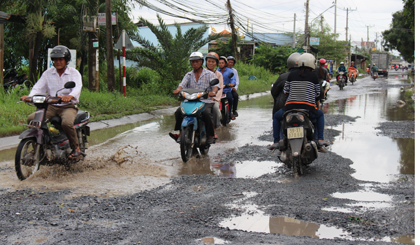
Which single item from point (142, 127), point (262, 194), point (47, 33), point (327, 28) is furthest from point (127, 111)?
point (327, 28)

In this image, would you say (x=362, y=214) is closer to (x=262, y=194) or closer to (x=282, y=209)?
(x=282, y=209)

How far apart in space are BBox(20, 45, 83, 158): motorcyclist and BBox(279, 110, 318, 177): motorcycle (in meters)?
3.10

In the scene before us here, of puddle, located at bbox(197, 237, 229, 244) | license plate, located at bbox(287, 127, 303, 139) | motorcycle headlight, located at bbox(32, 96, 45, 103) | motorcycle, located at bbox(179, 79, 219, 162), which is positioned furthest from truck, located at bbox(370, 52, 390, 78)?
puddle, located at bbox(197, 237, 229, 244)

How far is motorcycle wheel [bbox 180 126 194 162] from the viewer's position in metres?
6.83

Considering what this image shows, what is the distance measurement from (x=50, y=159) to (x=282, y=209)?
3488 millimetres

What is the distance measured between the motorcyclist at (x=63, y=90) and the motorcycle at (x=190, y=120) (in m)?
1.67

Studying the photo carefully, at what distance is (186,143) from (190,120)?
392 mm

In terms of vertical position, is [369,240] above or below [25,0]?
below

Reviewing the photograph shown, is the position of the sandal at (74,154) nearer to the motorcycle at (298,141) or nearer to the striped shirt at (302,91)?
the motorcycle at (298,141)

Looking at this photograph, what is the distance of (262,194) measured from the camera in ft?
16.4

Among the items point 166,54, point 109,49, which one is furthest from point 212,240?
point 166,54

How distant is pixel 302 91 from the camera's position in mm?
6180

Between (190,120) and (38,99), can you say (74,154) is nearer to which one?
(38,99)

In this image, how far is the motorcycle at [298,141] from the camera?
590cm
